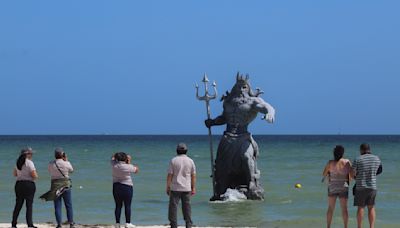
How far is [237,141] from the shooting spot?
18.0 m

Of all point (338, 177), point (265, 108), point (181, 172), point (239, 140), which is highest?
point (265, 108)

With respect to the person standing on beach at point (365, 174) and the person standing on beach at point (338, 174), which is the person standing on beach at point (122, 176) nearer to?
the person standing on beach at point (338, 174)

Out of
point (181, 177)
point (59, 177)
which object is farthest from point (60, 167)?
point (181, 177)

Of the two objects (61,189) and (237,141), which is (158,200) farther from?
(61,189)

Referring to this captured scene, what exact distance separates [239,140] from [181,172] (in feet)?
19.8

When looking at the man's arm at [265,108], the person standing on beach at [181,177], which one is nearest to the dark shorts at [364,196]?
the person standing on beach at [181,177]

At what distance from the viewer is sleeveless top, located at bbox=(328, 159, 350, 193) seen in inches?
477

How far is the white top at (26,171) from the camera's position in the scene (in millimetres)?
12789

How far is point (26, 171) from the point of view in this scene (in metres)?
12.8

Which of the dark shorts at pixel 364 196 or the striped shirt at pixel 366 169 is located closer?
the striped shirt at pixel 366 169

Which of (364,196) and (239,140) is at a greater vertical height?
(239,140)

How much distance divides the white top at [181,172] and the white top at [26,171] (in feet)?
6.63

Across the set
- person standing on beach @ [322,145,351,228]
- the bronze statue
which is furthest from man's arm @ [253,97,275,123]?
person standing on beach @ [322,145,351,228]

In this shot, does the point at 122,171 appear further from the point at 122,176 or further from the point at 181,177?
the point at 181,177
